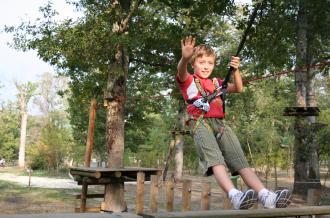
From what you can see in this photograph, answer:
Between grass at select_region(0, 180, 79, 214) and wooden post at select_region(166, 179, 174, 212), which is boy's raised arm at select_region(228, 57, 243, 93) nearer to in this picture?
wooden post at select_region(166, 179, 174, 212)

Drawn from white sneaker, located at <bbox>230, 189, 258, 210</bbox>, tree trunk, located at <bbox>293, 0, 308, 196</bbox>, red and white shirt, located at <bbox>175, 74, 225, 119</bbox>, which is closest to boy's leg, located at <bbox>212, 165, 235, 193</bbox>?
white sneaker, located at <bbox>230, 189, 258, 210</bbox>

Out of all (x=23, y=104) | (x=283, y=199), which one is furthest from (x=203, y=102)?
(x=23, y=104)

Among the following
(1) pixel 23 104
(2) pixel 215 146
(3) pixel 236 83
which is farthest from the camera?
(1) pixel 23 104

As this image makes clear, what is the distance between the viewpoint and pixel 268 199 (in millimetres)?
3746

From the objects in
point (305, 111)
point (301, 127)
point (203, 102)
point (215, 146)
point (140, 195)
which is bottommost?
point (140, 195)

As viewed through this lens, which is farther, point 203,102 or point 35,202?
point 35,202

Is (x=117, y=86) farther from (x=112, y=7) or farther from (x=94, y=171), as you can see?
(x=94, y=171)

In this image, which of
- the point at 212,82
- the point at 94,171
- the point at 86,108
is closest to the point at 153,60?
the point at 94,171

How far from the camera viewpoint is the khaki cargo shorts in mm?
3885

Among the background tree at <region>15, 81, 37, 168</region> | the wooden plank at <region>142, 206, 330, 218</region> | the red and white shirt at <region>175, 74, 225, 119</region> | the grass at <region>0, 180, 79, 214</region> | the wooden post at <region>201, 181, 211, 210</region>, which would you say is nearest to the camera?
the wooden plank at <region>142, 206, 330, 218</region>

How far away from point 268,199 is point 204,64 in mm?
1315

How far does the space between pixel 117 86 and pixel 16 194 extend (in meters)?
8.30

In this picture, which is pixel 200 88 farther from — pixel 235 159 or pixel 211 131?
pixel 235 159

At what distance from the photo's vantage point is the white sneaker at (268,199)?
3721 mm
